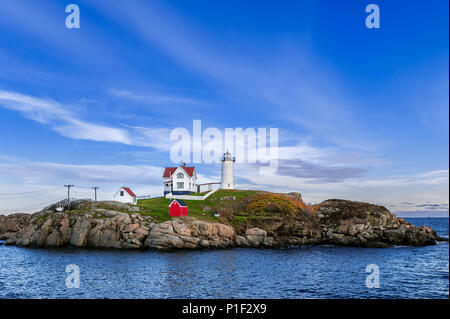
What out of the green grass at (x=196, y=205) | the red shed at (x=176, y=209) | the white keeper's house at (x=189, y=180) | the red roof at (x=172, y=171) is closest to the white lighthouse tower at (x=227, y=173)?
the white keeper's house at (x=189, y=180)

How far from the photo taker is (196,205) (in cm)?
7606

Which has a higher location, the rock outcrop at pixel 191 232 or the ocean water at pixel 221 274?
the rock outcrop at pixel 191 232

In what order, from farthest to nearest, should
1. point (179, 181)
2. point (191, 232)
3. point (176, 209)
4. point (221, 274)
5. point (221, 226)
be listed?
point (179, 181)
point (176, 209)
point (221, 226)
point (191, 232)
point (221, 274)

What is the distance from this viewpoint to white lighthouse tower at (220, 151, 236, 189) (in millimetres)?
95188

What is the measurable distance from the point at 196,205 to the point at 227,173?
21922mm

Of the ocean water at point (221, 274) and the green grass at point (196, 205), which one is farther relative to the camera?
the green grass at point (196, 205)

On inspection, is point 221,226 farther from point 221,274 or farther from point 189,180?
point 189,180

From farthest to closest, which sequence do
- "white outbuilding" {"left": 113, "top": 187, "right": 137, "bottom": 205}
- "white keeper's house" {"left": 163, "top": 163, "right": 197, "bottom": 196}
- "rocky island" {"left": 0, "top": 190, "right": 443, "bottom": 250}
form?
"white keeper's house" {"left": 163, "top": 163, "right": 197, "bottom": 196}
"white outbuilding" {"left": 113, "top": 187, "right": 137, "bottom": 205}
"rocky island" {"left": 0, "top": 190, "right": 443, "bottom": 250}

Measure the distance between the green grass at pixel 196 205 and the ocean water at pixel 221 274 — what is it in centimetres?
1512

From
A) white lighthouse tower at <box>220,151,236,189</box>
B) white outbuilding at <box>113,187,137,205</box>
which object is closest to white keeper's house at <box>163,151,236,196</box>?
white lighthouse tower at <box>220,151,236,189</box>

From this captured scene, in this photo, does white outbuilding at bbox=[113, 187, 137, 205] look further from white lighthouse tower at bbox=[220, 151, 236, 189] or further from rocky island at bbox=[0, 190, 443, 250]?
white lighthouse tower at bbox=[220, 151, 236, 189]

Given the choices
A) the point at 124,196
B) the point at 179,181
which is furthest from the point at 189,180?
the point at 124,196

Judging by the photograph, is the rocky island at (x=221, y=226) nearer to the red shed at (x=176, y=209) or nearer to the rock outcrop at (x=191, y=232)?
the rock outcrop at (x=191, y=232)

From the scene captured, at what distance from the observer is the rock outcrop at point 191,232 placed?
53.5 metres
